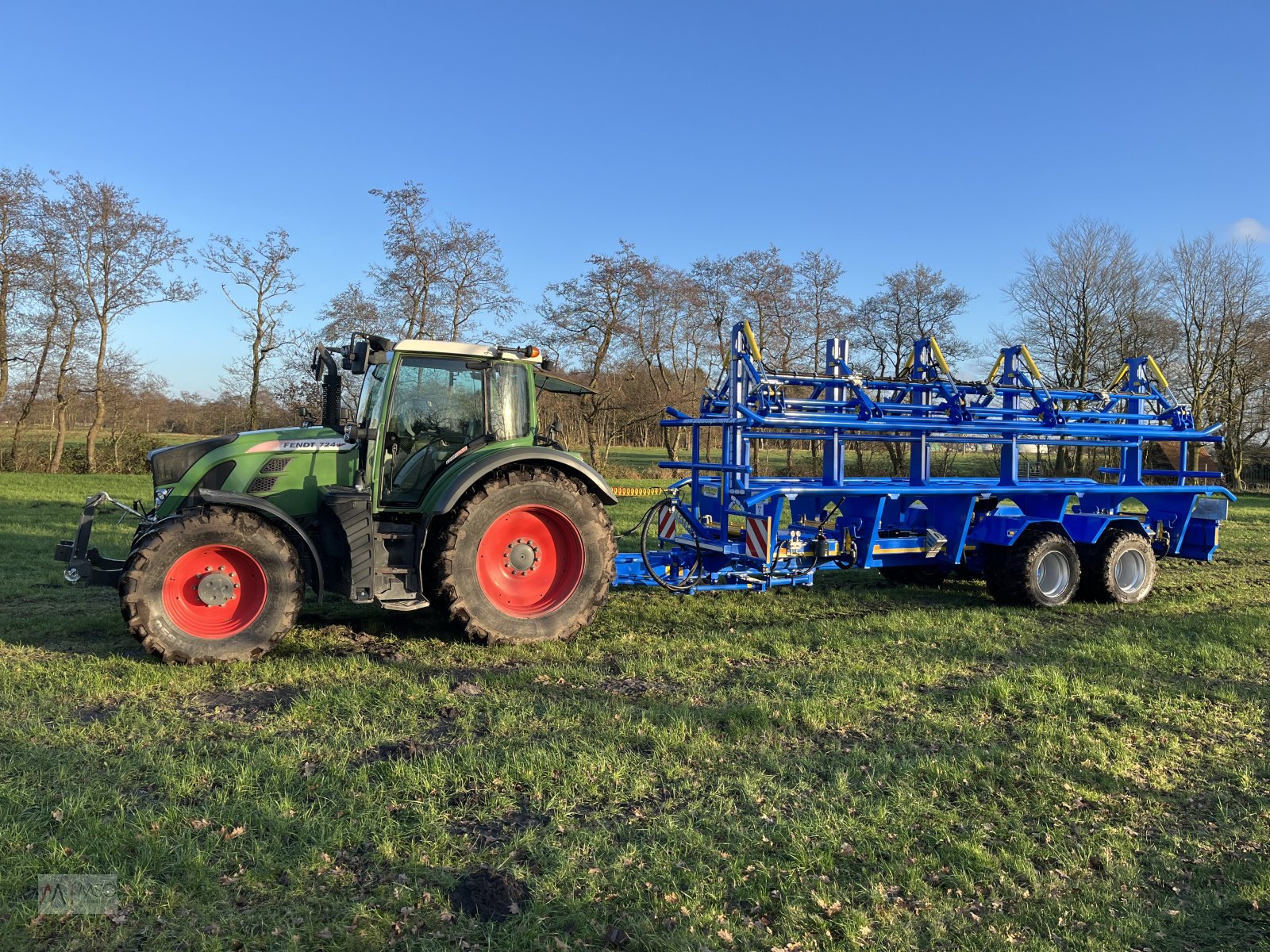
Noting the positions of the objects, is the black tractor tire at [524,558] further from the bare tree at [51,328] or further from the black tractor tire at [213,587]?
the bare tree at [51,328]

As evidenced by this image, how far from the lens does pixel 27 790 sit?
11.4ft

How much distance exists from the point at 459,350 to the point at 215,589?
234 cm

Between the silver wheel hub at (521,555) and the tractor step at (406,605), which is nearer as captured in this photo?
the tractor step at (406,605)

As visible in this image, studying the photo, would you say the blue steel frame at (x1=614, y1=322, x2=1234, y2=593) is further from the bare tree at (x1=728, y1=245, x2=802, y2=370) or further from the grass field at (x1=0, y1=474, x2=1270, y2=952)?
the bare tree at (x1=728, y1=245, x2=802, y2=370)

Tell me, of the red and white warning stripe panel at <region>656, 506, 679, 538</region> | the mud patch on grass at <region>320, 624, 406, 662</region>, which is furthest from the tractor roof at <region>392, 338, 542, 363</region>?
the mud patch on grass at <region>320, 624, 406, 662</region>

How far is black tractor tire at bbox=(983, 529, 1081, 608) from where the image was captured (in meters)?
7.97

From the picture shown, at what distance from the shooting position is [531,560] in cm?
639

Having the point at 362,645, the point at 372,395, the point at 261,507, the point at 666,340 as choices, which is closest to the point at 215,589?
the point at 261,507

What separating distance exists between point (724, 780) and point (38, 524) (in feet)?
42.8

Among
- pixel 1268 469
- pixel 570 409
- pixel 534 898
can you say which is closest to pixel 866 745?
pixel 534 898

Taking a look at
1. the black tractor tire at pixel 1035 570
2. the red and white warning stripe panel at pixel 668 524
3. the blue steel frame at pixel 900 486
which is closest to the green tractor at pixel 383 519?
the blue steel frame at pixel 900 486

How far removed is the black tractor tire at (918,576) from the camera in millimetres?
9422

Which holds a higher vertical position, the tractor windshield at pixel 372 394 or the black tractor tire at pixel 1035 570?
the tractor windshield at pixel 372 394

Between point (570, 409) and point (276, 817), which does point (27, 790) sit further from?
point (570, 409)
